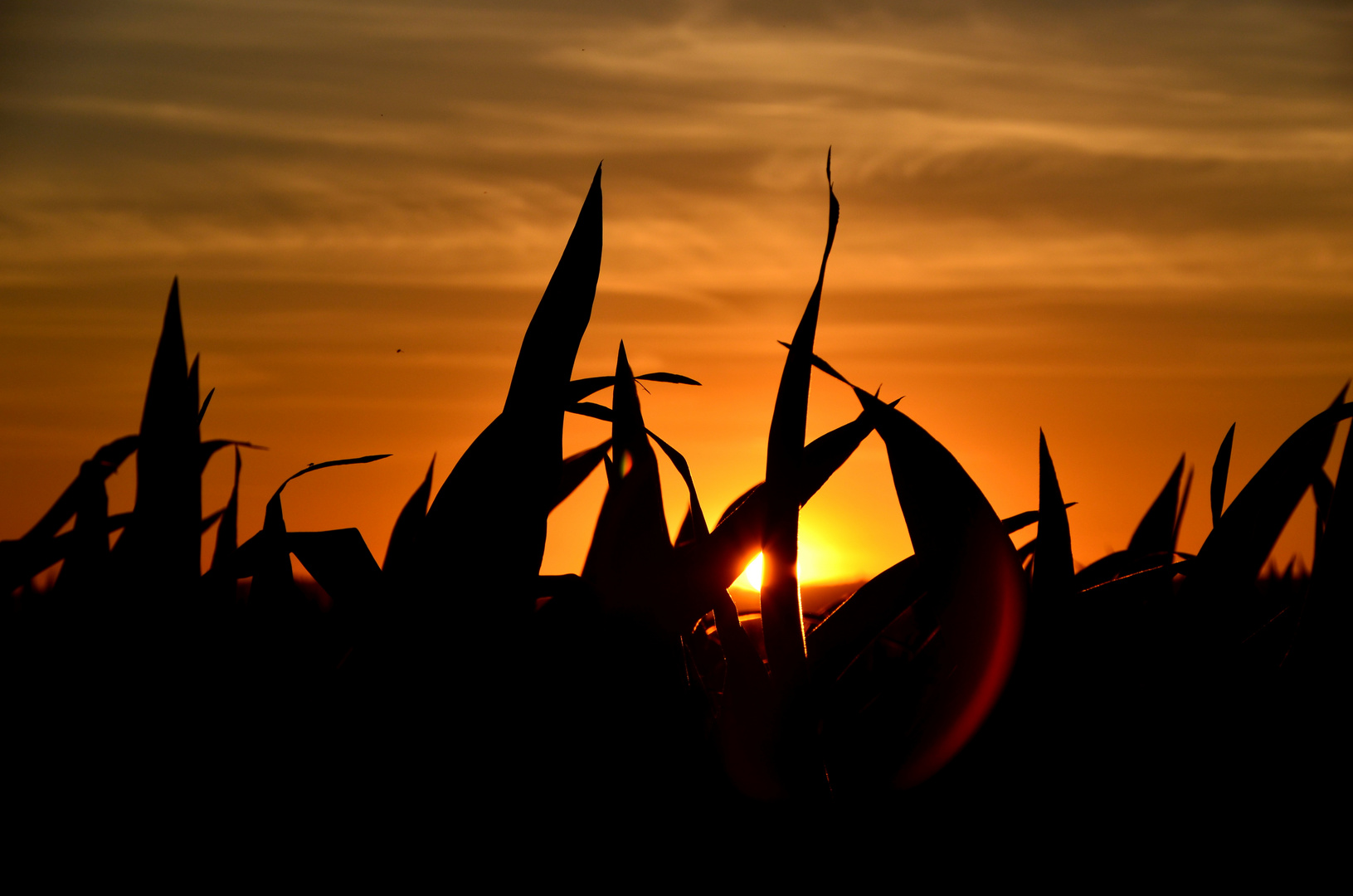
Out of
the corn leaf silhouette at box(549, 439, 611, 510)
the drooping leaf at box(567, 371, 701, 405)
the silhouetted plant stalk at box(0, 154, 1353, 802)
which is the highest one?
the drooping leaf at box(567, 371, 701, 405)

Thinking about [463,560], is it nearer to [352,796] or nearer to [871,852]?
[352,796]

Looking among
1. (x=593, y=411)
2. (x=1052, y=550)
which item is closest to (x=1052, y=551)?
(x=1052, y=550)

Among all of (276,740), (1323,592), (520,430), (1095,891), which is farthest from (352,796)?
(1323,592)

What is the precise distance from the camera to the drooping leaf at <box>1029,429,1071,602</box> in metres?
0.42

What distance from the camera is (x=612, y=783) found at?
0.39 meters

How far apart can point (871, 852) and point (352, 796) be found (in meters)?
0.21

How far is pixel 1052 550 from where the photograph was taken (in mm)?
427

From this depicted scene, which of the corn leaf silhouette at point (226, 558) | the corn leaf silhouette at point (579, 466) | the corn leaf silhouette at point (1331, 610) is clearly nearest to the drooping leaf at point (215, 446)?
the corn leaf silhouette at point (226, 558)

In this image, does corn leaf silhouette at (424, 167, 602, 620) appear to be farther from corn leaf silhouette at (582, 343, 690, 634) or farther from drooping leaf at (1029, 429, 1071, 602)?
drooping leaf at (1029, 429, 1071, 602)

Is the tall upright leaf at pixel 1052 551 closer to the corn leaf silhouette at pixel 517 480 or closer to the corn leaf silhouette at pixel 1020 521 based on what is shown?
the corn leaf silhouette at pixel 1020 521

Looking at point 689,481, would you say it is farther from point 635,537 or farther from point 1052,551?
point 1052,551

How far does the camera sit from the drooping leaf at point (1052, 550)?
42cm

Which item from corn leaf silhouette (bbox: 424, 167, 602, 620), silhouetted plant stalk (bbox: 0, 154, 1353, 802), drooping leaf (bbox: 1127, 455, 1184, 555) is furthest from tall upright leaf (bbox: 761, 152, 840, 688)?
drooping leaf (bbox: 1127, 455, 1184, 555)

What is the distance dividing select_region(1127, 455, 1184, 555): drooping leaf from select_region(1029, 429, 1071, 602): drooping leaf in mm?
470
